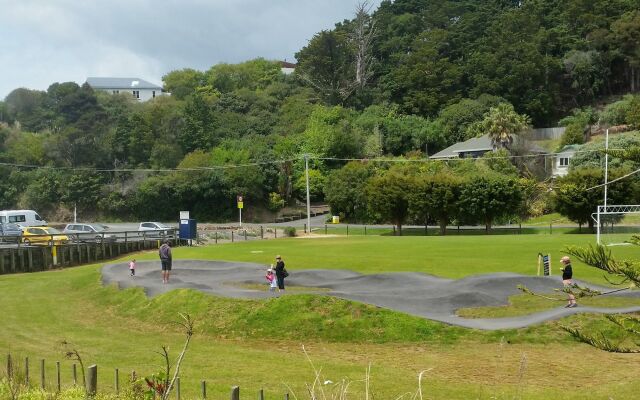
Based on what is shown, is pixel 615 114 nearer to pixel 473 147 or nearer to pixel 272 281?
pixel 473 147

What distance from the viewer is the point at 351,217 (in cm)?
7900

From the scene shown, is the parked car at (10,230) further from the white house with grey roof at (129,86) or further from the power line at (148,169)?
the white house with grey roof at (129,86)

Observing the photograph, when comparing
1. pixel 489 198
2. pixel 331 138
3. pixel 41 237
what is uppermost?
pixel 331 138

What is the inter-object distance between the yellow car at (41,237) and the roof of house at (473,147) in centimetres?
5360

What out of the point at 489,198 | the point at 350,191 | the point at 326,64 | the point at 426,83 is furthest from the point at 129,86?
the point at 489,198

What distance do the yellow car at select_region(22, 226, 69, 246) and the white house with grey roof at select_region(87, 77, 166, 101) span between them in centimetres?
9945

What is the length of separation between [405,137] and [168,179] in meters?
35.4

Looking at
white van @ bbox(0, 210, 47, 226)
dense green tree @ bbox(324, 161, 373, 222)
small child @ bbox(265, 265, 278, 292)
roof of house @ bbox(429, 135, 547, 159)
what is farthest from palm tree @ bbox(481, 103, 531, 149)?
small child @ bbox(265, 265, 278, 292)

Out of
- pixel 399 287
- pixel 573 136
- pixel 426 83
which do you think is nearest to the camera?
pixel 399 287

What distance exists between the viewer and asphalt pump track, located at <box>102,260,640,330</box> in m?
23.6

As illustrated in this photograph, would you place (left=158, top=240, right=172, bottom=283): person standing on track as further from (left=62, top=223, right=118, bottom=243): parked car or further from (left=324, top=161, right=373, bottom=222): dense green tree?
(left=324, top=161, right=373, bottom=222): dense green tree

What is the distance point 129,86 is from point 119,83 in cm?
387

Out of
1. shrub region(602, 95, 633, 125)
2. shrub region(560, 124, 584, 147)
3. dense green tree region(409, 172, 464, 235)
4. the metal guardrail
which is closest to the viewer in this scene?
the metal guardrail

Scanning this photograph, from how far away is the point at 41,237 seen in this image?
5028 cm
